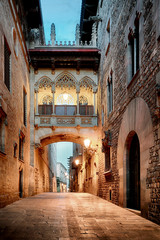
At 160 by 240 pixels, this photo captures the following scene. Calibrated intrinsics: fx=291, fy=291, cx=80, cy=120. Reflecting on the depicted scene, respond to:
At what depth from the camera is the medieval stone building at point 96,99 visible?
7.27 meters

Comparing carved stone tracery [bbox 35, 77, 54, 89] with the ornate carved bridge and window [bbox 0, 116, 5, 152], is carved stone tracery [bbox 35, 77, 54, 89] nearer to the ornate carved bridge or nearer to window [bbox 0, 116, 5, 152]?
the ornate carved bridge

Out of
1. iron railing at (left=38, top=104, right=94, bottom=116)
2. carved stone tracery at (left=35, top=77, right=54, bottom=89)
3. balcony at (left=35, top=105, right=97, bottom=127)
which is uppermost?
carved stone tracery at (left=35, top=77, right=54, bottom=89)

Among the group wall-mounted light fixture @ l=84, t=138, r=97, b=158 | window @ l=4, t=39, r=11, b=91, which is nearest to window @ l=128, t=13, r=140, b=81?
window @ l=4, t=39, r=11, b=91

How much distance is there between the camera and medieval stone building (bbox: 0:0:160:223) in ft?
23.9

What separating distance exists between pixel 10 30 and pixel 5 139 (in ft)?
15.1

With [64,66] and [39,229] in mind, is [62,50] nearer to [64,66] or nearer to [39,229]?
[64,66]

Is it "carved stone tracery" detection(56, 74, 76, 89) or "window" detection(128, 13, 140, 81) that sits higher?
"carved stone tracery" detection(56, 74, 76, 89)

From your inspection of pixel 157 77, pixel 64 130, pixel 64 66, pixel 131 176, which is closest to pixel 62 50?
pixel 64 66

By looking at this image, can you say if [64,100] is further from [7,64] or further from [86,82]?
[7,64]

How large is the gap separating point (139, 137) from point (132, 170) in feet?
7.57

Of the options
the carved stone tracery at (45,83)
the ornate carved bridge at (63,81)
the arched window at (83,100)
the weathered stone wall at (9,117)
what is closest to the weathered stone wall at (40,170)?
the ornate carved bridge at (63,81)

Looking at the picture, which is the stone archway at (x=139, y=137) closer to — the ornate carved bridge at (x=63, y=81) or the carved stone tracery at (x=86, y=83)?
the ornate carved bridge at (x=63, y=81)

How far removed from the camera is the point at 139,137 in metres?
8.00

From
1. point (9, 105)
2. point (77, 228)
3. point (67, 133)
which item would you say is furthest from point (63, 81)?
point (77, 228)
